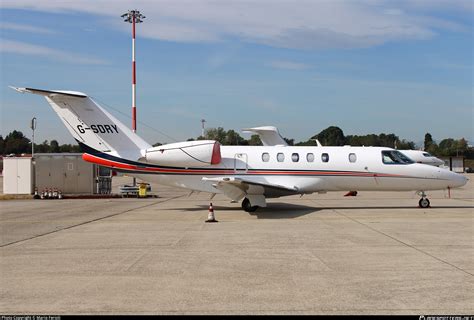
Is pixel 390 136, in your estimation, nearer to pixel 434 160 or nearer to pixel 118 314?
pixel 434 160

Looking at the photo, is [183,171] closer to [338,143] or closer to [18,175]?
[18,175]

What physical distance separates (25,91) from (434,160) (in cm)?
3748

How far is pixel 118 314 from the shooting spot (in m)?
5.60

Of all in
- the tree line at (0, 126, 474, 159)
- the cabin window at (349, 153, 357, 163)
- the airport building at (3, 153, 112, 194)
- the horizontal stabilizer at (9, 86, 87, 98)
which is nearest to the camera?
the horizontal stabilizer at (9, 86, 87, 98)

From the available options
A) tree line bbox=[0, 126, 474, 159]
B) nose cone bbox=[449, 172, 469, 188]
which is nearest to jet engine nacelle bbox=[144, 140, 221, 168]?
nose cone bbox=[449, 172, 469, 188]

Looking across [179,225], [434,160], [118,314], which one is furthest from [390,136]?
[118,314]

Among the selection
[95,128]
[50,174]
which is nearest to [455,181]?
[95,128]

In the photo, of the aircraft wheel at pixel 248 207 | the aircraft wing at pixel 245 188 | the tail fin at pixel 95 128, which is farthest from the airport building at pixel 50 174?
the aircraft wing at pixel 245 188

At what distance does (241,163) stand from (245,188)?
1.88m

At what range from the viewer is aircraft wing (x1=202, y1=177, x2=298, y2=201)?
16406 millimetres

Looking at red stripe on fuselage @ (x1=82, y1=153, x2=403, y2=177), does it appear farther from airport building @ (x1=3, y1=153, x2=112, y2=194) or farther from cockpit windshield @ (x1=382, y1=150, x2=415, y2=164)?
airport building @ (x1=3, y1=153, x2=112, y2=194)

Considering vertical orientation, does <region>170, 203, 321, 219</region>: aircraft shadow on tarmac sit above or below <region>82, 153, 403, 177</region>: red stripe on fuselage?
below

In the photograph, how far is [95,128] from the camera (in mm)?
18188

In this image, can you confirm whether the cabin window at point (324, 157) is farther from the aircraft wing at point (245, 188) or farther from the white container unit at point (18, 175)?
the white container unit at point (18, 175)
